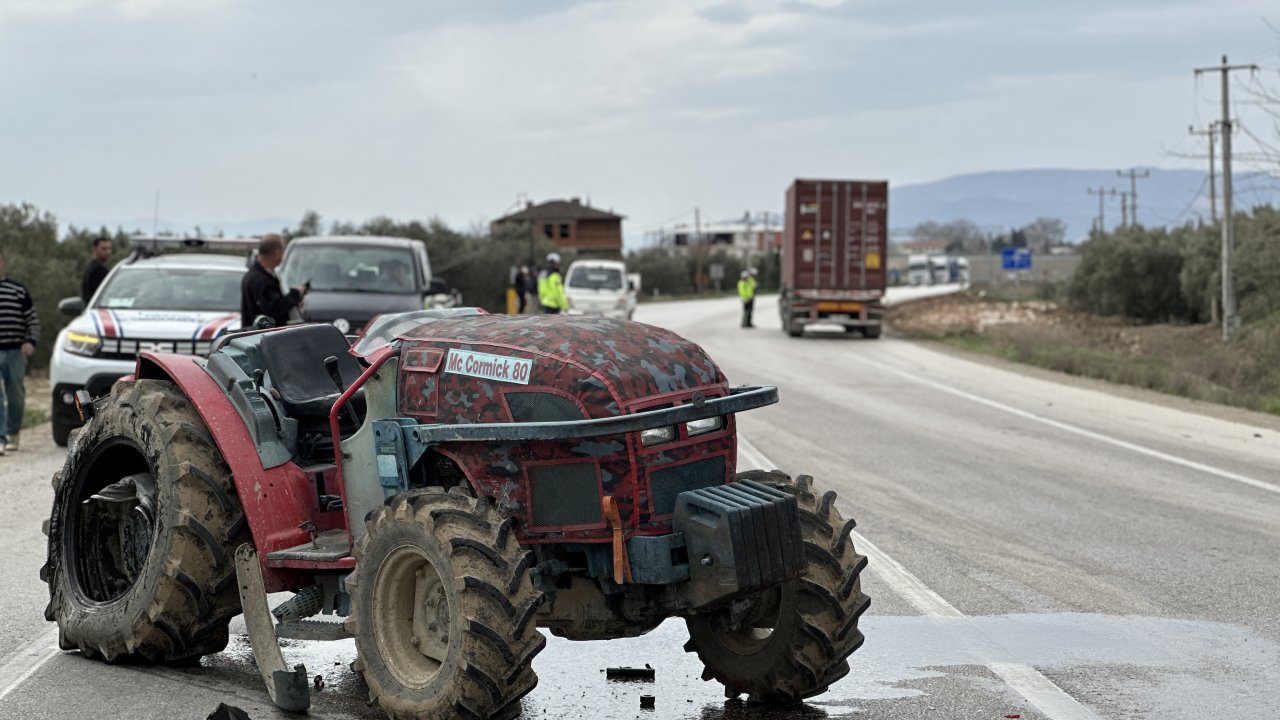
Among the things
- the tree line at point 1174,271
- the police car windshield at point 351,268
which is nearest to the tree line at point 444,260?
the police car windshield at point 351,268

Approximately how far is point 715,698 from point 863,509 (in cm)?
521

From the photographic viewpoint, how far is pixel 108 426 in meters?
6.69

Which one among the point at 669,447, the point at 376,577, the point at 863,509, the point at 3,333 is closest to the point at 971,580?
the point at 863,509

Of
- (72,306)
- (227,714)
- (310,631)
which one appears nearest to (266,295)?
(72,306)

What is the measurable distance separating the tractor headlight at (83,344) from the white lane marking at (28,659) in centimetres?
736

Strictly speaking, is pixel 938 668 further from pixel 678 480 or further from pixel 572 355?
pixel 572 355

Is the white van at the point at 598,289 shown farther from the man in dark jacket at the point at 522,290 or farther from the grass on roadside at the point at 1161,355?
the grass on roadside at the point at 1161,355

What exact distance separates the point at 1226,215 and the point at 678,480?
3676 centimetres

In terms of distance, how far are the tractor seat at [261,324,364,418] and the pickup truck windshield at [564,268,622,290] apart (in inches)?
1294

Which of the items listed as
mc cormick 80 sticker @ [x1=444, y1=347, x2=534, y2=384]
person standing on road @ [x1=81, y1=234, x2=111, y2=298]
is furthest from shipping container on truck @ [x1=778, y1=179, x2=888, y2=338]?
mc cormick 80 sticker @ [x1=444, y1=347, x2=534, y2=384]

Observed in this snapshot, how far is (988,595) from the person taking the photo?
797cm

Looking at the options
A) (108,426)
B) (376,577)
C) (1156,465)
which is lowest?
(1156,465)

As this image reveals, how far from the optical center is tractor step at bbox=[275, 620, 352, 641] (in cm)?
572

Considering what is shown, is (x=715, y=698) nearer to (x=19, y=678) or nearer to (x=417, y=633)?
(x=417, y=633)
